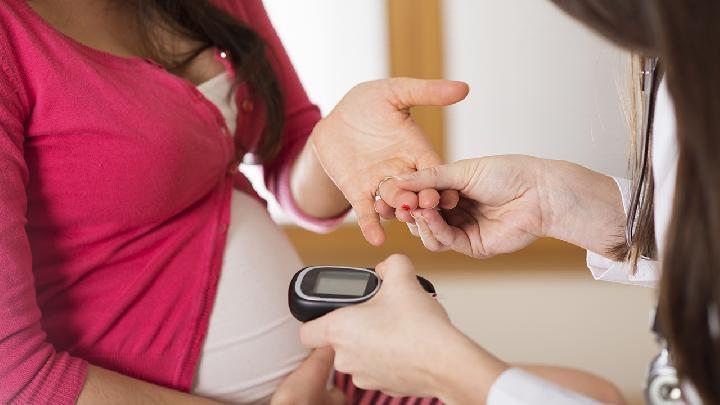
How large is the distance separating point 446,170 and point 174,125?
0.27 meters

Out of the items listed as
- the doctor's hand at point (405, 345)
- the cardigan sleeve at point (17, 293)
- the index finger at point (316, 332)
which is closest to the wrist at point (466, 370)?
the doctor's hand at point (405, 345)

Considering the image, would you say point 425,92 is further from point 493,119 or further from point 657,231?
point 493,119

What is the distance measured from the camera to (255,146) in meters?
0.96

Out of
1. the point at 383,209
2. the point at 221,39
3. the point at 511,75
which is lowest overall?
the point at 511,75

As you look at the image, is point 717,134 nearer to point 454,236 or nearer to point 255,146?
point 454,236

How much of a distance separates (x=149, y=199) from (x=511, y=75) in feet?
3.02

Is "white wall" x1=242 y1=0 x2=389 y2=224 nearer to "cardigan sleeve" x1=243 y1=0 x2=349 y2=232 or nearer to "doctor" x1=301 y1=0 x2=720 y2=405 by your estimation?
"cardigan sleeve" x1=243 y1=0 x2=349 y2=232

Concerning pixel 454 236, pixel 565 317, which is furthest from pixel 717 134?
pixel 565 317

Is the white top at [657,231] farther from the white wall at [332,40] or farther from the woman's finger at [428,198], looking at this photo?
the white wall at [332,40]

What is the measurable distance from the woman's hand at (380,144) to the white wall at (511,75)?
624 mm

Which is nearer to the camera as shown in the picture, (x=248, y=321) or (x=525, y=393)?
(x=525, y=393)

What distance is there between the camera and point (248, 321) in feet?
2.66

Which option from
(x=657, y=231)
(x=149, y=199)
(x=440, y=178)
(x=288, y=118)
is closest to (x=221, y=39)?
(x=288, y=118)

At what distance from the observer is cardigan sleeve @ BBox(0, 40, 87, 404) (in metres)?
0.63
